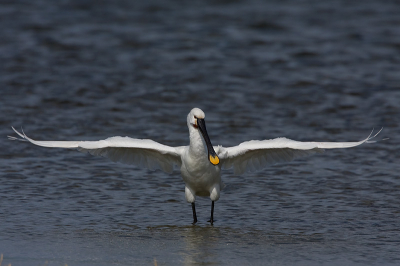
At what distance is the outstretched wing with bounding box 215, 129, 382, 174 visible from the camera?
313 inches

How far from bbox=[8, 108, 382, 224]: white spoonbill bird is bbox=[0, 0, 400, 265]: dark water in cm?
45

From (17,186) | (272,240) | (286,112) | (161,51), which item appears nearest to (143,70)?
(161,51)

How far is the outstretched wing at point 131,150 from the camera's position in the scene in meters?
8.23

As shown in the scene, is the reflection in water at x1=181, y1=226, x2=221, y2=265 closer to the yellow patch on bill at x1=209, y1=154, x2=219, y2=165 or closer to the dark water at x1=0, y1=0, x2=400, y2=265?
the dark water at x1=0, y1=0, x2=400, y2=265

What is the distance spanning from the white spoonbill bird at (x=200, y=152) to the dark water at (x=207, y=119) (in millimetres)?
453

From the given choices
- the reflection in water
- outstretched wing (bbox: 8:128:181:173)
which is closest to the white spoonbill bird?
outstretched wing (bbox: 8:128:181:173)

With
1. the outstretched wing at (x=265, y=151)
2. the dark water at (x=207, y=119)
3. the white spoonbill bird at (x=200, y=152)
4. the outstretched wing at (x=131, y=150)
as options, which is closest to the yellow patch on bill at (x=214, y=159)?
the white spoonbill bird at (x=200, y=152)

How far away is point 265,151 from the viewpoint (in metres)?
8.64

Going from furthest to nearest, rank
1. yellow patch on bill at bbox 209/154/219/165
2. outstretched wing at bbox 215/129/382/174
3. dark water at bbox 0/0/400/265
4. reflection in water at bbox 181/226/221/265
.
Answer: yellow patch on bill at bbox 209/154/219/165, outstretched wing at bbox 215/129/382/174, dark water at bbox 0/0/400/265, reflection in water at bbox 181/226/221/265

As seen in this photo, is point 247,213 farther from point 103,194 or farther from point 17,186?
point 17,186

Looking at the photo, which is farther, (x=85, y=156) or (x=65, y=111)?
(x=65, y=111)

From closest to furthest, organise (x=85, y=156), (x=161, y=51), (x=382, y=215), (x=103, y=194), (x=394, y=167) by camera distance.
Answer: (x=382, y=215) < (x=103, y=194) < (x=394, y=167) < (x=85, y=156) < (x=161, y=51)

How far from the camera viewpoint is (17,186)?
9344 mm

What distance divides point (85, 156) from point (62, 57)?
6716mm
